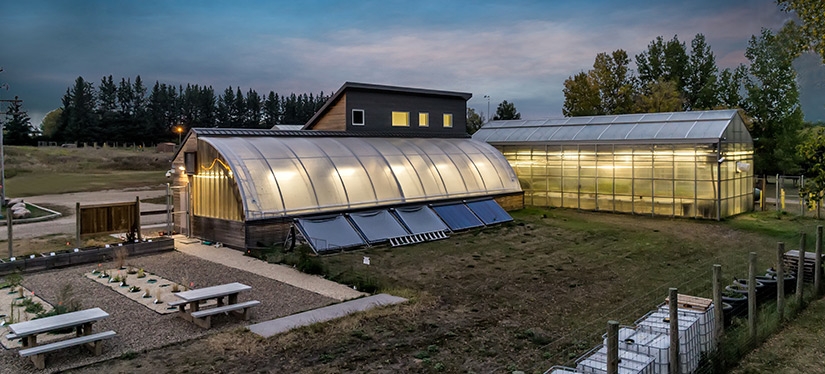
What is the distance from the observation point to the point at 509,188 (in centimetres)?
2633

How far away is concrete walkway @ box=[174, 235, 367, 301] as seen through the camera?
42.0 ft

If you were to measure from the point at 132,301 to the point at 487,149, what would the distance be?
761 inches

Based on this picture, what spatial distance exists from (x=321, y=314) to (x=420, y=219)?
9946mm

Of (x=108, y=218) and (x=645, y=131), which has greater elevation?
(x=645, y=131)

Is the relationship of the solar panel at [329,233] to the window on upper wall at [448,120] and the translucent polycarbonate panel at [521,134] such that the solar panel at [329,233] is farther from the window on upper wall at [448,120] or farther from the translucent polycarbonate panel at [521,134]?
the translucent polycarbonate panel at [521,134]

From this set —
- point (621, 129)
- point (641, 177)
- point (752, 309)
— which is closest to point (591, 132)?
point (621, 129)

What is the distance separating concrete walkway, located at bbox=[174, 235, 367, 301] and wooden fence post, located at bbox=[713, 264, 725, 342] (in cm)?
713

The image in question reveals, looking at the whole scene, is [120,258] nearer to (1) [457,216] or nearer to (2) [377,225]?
(2) [377,225]

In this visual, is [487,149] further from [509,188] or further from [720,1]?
[720,1]

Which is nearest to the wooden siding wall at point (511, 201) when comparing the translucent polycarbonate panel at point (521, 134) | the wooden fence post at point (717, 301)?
the translucent polycarbonate panel at point (521, 134)

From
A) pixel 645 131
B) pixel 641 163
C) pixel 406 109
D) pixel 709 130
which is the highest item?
pixel 406 109

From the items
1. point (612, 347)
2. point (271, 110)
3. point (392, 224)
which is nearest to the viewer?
point (612, 347)

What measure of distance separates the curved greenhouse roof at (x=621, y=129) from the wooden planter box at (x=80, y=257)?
1912 centimetres

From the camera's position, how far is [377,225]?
752 inches
